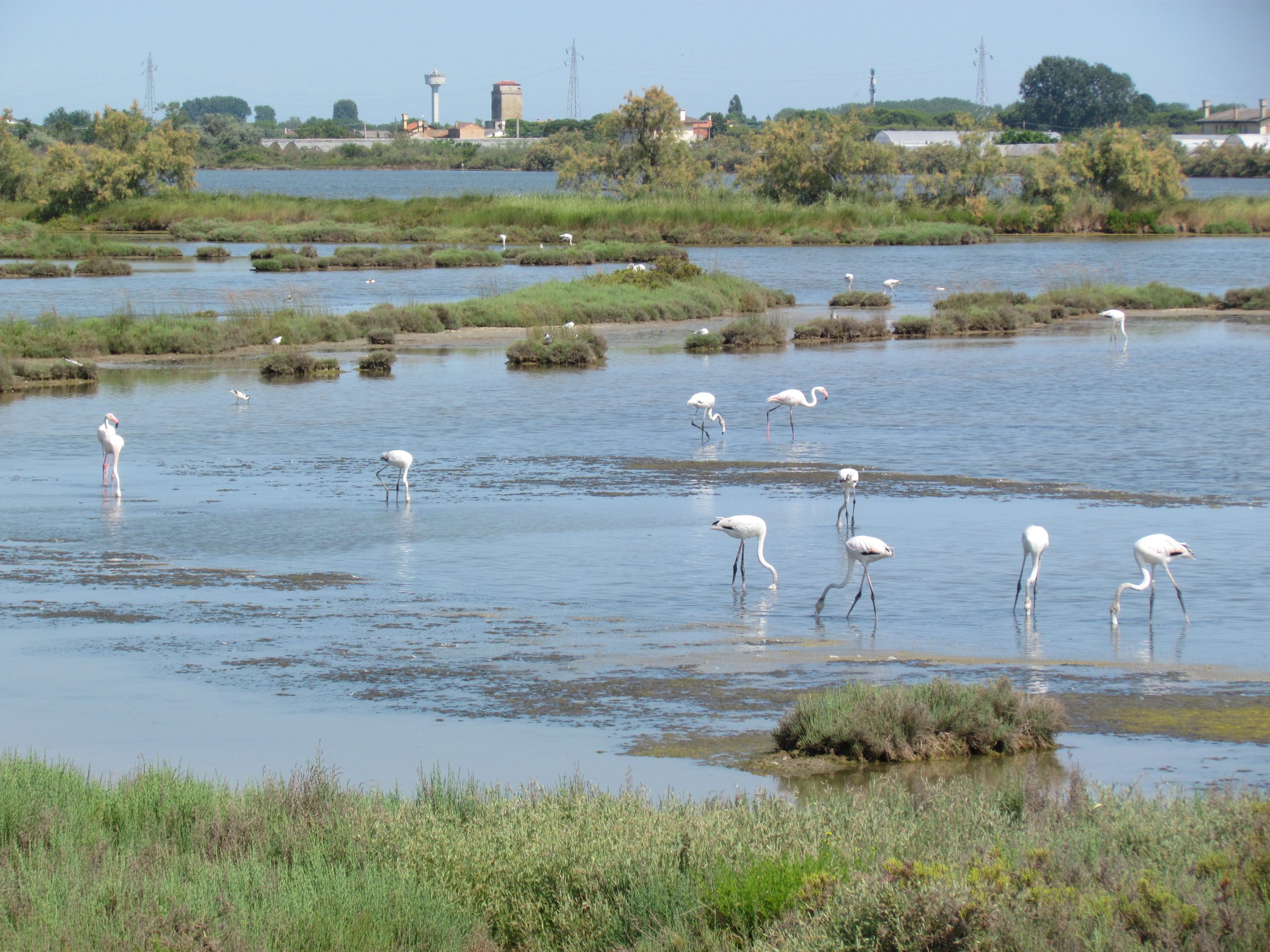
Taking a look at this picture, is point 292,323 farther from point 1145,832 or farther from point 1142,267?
point 1142,267

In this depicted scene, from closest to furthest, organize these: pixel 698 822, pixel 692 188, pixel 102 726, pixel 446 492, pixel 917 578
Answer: pixel 698 822 → pixel 102 726 → pixel 917 578 → pixel 446 492 → pixel 692 188

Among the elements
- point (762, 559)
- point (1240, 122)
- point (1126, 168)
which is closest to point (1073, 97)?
point (1240, 122)

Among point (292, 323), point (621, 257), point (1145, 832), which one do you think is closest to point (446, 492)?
point (1145, 832)

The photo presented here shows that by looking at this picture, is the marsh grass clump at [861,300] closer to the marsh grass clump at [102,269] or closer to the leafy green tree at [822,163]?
the marsh grass clump at [102,269]

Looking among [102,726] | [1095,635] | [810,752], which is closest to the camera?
[810,752]

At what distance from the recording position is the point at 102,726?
8.56 meters

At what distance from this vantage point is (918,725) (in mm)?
7781

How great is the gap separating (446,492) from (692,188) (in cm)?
6006

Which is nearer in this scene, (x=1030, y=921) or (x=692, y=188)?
(x=1030, y=921)

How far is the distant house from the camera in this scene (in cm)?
15000

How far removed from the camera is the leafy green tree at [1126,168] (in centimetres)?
7069

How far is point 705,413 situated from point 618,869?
51.0 feet

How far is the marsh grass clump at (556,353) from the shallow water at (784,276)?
10.1 metres

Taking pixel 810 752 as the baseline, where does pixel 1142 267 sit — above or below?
above
